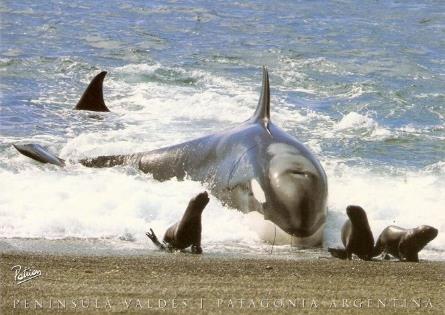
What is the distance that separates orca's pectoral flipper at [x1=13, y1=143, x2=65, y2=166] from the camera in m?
13.4

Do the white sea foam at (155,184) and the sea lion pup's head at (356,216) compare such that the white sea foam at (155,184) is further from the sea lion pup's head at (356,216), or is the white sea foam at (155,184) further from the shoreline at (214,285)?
the shoreline at (214,285)

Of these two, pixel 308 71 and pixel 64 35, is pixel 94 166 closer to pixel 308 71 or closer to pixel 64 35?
pixel 308 71

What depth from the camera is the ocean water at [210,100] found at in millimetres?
11086

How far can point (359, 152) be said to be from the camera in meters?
15.4

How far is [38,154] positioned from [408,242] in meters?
5.79

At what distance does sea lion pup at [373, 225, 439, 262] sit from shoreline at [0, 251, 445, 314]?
0.50 m

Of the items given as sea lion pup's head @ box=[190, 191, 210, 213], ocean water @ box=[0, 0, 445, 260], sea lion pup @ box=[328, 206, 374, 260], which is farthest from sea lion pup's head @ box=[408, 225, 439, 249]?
sea lion pup's head @ box=[190, 191, 210, 213]

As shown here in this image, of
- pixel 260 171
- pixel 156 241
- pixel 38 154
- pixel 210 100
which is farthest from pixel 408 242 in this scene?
pixel 210 100

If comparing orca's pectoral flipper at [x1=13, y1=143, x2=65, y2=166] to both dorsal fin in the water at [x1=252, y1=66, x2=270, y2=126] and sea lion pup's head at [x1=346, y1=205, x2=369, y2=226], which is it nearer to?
dorsal fin in the water at [x1=252, y1=66, x2=270, y2=126]
